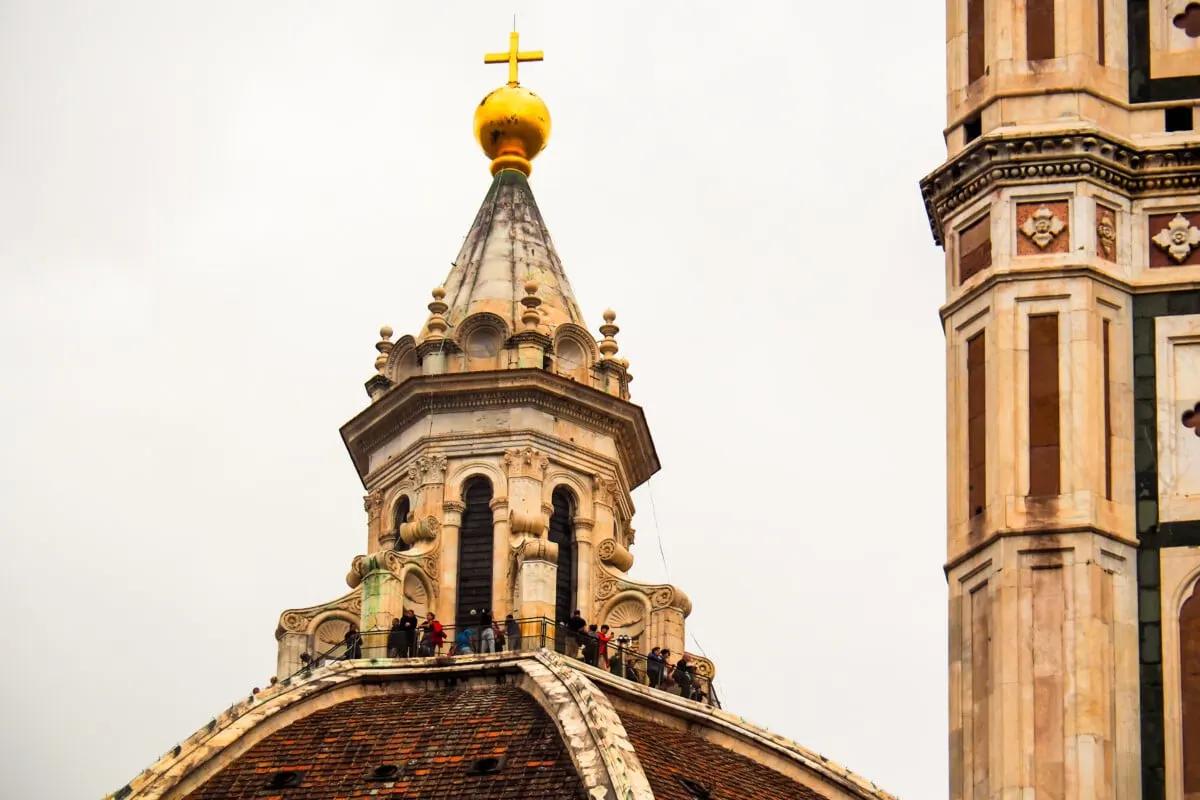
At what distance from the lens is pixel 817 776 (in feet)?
204

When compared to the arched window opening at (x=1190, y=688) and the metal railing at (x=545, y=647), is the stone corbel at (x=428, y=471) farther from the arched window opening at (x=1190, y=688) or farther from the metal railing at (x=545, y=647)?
the arched window opening at (x=1190, y=688)

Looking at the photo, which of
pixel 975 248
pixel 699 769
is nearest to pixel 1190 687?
pixel 975 248

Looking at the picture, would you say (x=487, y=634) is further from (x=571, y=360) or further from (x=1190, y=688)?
(x=1190, y=688)

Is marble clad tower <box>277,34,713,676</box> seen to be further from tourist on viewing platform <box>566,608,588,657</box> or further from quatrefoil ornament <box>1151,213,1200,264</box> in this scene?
quatrefoil ornament <box>1151,213,1200,264</box>

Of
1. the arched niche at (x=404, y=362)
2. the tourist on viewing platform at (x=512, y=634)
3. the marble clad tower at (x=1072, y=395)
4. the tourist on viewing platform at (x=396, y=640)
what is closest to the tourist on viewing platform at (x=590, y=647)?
→ the tourist on viewing platform at (x=512, y=634)

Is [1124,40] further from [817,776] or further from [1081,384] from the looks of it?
[817,776]

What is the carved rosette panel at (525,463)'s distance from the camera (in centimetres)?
6406

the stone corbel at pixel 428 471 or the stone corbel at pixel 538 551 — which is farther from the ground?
the stone corbel at pixel 428 471

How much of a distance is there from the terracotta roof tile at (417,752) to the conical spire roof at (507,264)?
27.6 ft

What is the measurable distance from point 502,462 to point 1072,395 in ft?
131

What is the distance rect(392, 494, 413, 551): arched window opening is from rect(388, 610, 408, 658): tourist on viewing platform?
51.0 inches

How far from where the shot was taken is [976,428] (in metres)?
24.8

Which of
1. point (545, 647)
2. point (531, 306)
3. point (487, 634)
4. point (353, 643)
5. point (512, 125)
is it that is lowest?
point (545, 647)

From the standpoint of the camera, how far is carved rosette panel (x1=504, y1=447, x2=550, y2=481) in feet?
210
